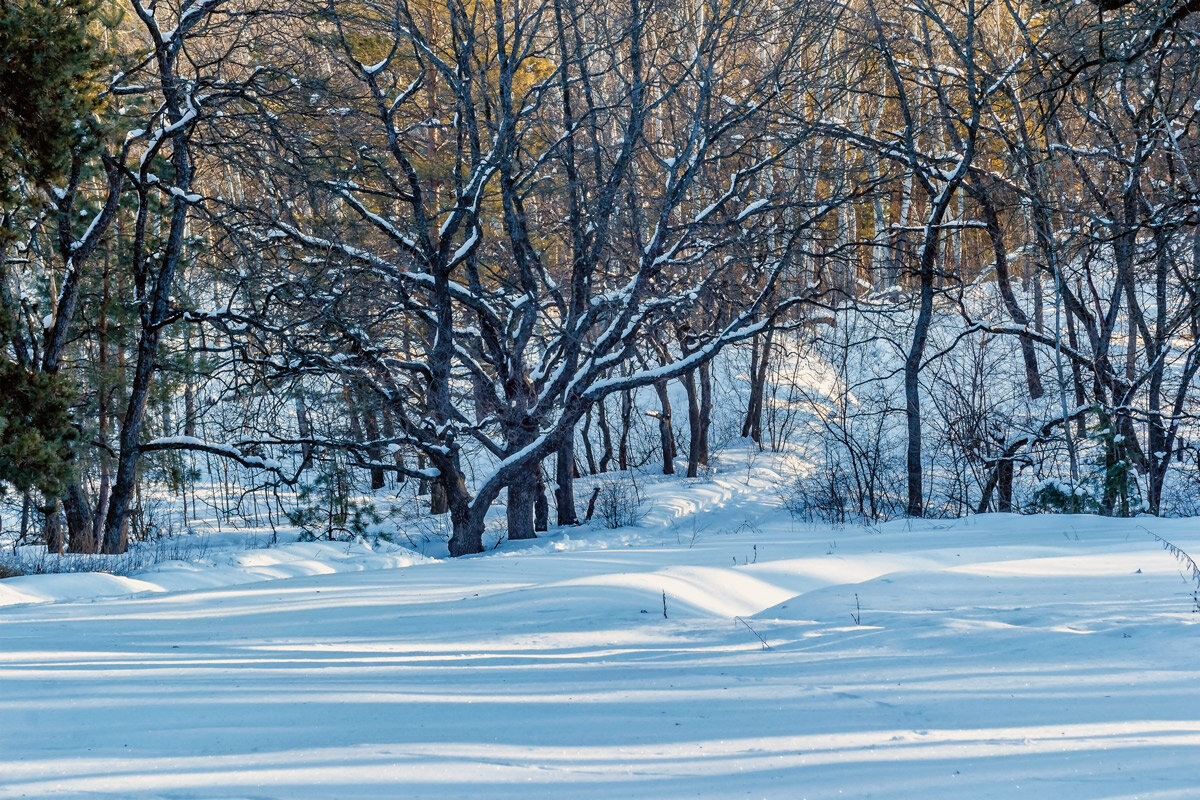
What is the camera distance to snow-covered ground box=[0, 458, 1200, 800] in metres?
2.46

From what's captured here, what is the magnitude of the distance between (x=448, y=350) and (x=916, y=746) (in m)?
9.56

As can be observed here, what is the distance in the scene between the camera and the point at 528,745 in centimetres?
271

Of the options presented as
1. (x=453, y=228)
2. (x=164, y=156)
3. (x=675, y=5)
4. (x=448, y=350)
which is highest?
(x=675, y=5)

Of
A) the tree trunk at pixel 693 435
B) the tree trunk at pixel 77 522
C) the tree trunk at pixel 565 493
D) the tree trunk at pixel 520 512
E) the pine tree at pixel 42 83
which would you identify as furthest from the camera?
the tree trunk at pixel 693 435

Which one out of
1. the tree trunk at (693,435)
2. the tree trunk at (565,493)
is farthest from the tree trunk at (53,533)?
the tree trunk at (693,435)

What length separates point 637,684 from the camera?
340 cm

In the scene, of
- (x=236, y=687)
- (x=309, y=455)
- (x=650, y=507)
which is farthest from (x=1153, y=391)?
(x=236, y=687)

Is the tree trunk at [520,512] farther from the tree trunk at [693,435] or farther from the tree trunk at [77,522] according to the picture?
the tree trunk at [693,435]

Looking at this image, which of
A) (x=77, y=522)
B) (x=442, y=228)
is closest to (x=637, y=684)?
(x=442, y=228)

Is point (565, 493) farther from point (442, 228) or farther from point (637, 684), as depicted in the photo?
point (637, 684)

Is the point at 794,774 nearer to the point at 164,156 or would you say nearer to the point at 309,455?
the point at 309,455

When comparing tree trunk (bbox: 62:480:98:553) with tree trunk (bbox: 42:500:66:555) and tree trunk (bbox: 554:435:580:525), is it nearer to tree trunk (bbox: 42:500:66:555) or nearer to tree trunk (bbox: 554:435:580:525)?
tree trunk (bbox: 42:500:66:555)

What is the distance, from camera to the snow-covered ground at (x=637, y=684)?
2455 mm

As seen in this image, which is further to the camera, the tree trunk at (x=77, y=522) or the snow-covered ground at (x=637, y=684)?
the tree trunk at (x=77, y=522)
